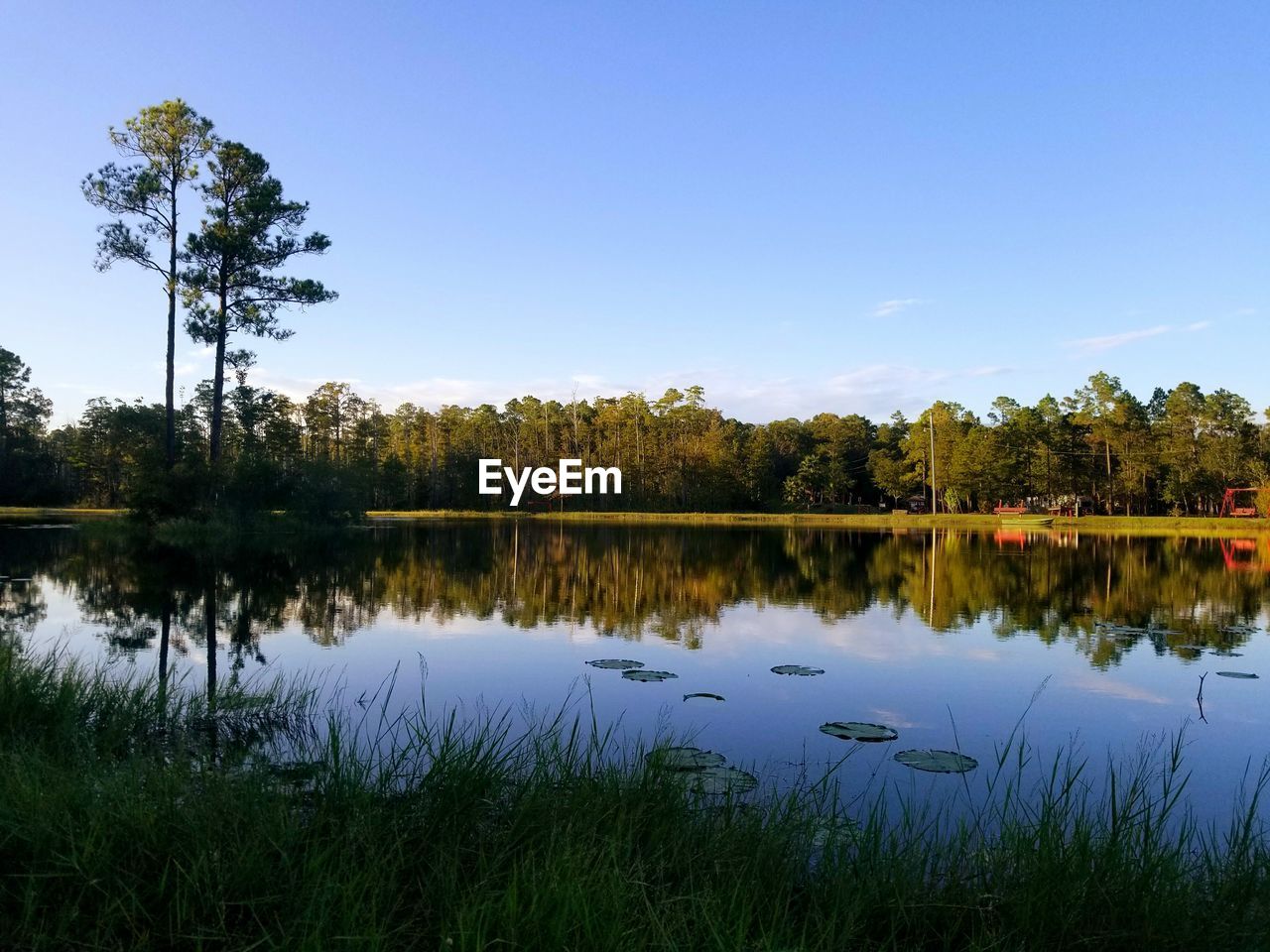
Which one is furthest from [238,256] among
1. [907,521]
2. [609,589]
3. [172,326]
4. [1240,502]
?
[1240,502]

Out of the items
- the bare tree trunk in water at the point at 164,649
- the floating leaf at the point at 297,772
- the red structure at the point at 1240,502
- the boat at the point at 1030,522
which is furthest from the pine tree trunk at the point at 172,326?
the red structure at the point at 1240,502

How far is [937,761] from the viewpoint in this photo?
6.60m

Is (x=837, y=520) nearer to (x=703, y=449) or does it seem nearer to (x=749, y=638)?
(x=703, y=449)

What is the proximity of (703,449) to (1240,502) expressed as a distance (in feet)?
151

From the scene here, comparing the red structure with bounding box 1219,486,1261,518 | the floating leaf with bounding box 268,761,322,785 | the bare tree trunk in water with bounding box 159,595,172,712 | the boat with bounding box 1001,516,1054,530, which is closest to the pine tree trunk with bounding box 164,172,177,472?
the bare tree trunk in water with bounding box 159,595,172,712

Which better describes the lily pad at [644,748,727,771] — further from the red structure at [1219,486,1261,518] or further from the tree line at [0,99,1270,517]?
the red structure at [1219,486,1261,518]

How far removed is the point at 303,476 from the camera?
39.4 m

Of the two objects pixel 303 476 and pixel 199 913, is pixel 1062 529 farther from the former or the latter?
pixel 199 913

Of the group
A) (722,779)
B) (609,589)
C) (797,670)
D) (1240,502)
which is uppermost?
(1240,502)

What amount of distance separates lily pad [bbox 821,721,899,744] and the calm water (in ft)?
0.55

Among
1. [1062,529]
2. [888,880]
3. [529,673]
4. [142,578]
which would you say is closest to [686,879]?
[888,880]

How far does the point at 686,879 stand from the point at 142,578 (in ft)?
60.3

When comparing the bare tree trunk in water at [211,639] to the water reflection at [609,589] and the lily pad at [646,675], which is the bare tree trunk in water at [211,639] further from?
the lily pad at [646,675]

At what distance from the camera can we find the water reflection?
13211 mm
